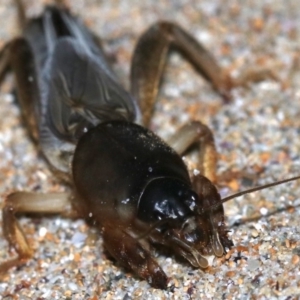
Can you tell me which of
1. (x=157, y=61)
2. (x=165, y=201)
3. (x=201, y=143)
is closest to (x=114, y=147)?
(x=165, y=201)

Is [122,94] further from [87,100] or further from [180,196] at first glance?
[180,196]

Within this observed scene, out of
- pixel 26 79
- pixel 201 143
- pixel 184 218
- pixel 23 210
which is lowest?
pixel 23 210

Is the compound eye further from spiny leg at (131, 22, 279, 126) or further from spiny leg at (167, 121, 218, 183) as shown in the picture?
spiny leg at (131, 22, 279, 126)

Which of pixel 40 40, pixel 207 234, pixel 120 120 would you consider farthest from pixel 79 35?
pixel 207 234

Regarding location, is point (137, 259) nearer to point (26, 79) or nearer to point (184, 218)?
point (184, 218)

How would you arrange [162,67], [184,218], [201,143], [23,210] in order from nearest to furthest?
[184,218]
[23,210]
[201,143]
[162,67]

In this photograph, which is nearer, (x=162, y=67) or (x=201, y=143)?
(x=201, y=143)

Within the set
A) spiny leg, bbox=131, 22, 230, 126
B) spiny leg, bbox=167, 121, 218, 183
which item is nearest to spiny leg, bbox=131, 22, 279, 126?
spiny leg, bbox=131, 22, 230, 126
